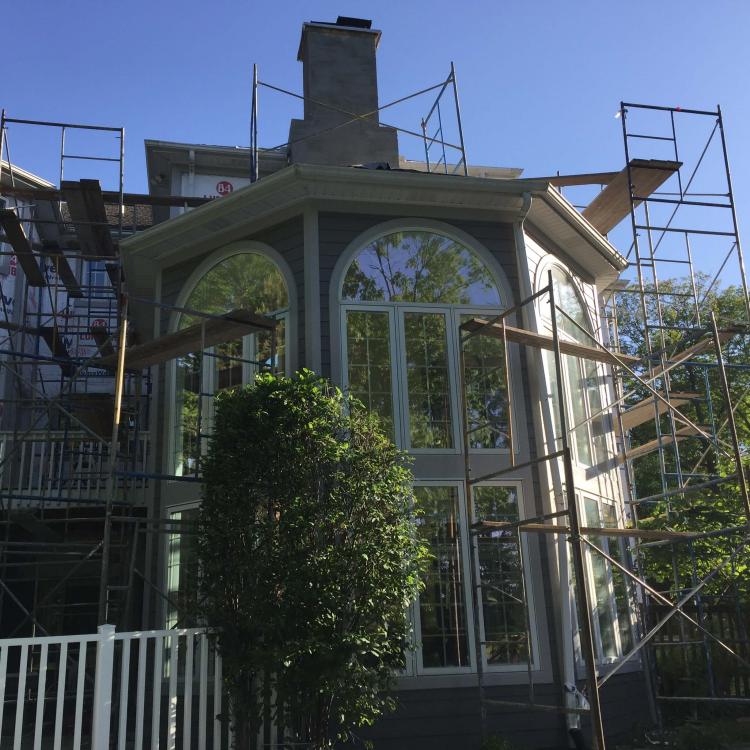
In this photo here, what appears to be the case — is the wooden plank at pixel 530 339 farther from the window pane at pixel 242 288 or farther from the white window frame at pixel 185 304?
the window pane at pixel 242 288

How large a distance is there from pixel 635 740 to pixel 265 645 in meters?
4.61

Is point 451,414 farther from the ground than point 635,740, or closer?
farther from the ground

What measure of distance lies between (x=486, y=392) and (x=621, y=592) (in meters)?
3.10

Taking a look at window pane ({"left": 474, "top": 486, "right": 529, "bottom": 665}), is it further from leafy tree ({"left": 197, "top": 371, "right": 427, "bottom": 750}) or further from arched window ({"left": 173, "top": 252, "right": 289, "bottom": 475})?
arched window ({"left": 173, "top": 252, "right": 289, "bottom": 475})

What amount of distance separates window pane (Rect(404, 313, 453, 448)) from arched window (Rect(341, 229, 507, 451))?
1 centimetres

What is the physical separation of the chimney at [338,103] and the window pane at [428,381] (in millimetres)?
5326

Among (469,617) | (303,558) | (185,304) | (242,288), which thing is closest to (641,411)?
(469,617)

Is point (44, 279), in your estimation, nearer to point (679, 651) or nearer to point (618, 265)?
point (618, 265)

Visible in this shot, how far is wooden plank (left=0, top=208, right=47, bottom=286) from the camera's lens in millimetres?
11273

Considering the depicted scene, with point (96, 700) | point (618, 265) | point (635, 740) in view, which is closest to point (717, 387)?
point (618, 265)

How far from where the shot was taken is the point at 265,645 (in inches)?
243

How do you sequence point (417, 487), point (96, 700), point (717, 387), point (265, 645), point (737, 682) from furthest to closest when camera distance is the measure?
point (717, 387) < point (737, 682) < point (417, 487) < point (265, 645) < point (96, 700)

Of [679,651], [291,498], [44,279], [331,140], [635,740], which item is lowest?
Result: [635,740]

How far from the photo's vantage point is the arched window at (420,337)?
8.64 metres
